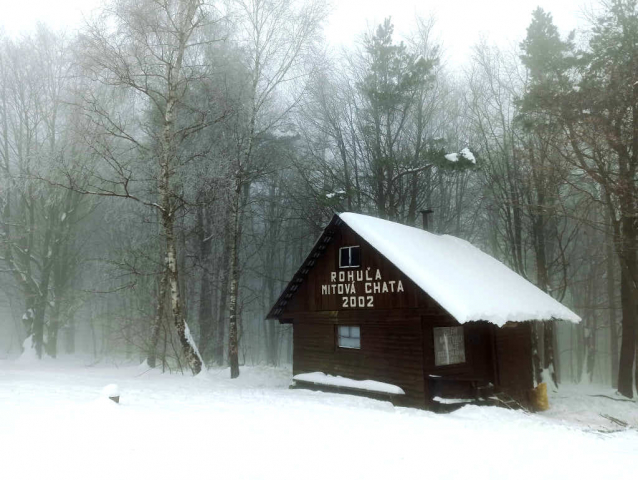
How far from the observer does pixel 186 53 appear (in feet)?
74.0

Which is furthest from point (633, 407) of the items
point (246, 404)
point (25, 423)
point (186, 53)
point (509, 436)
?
point (186, 53)

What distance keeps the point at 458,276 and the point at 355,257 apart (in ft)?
11.2

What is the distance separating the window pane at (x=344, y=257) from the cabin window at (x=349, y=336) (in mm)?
2159

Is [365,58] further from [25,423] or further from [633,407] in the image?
[25,423]

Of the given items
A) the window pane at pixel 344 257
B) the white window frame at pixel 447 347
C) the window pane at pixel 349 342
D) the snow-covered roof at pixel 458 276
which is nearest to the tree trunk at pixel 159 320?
the window pane at pixel 344 257

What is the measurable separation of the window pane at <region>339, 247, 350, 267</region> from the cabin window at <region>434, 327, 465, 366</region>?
12.2ft

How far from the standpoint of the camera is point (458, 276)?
15.6 metres

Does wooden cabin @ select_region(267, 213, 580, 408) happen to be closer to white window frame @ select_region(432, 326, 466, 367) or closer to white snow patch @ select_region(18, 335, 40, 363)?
white window frame @ select_region(432, 326, 466, 367)

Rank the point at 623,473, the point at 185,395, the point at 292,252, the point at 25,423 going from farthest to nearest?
the point at 292,252 < the point at 185,395 < the point at 25,423 < the point at 623,473

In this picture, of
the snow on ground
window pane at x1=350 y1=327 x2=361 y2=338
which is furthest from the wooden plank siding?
the snow on ground

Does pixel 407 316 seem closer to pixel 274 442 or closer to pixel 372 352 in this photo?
pixel 372 352

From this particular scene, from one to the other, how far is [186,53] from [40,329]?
16769 millimetres

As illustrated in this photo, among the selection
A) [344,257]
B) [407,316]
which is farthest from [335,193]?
[407,316]

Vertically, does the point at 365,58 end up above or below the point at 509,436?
above
